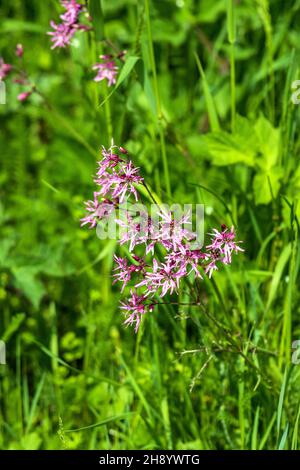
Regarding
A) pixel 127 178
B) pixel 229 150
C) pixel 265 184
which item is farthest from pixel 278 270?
pixel 127 178

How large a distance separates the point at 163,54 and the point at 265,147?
1.44 meters

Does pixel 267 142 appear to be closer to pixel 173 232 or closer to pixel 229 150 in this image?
pixel 229 150

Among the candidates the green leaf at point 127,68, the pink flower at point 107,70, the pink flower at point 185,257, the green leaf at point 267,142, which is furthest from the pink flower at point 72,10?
the pink flower at point 185,257

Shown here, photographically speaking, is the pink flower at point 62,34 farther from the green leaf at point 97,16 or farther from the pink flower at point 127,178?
the pink flower at point 127,178

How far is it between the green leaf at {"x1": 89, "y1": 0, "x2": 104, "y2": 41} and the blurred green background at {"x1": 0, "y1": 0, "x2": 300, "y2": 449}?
0.44ft

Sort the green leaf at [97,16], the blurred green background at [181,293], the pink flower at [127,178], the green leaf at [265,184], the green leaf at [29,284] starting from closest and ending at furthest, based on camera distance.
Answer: the pink flower at [127,178], the green leaf at [97,16], the blurred green background at [181,293], the green leaf at [265,184], the green leaf at [29,284]

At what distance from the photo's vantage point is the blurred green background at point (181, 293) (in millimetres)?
2102

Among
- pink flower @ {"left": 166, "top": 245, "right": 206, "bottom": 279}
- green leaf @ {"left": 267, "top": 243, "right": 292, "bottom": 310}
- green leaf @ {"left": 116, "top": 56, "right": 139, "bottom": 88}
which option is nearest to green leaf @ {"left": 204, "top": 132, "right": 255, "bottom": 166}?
green leaf @ {"left": 267, "top": 243, "right": 292, "bottom": 310}

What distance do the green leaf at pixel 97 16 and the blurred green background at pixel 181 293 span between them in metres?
0.13

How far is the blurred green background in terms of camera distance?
210 cm

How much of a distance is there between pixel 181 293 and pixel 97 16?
814 mm

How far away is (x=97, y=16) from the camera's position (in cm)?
195

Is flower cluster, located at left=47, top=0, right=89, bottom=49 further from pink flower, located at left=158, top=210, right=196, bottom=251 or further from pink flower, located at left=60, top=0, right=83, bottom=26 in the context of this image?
pink flower, located at left=158, top=210, right=196, bottom=251
